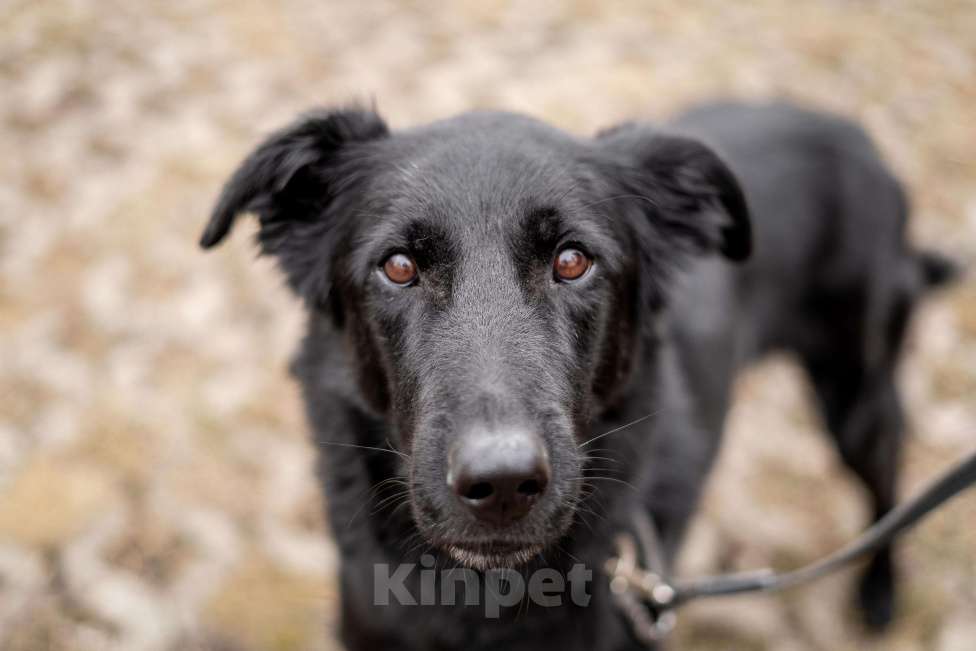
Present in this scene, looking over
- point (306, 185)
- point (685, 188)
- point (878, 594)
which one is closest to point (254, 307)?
point (306, 185)

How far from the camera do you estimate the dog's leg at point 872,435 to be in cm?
361

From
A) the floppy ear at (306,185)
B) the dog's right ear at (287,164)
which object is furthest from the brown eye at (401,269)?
the dog's right ear at (287,164)

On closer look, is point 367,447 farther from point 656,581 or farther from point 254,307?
point 254,307

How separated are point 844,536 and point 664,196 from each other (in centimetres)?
241

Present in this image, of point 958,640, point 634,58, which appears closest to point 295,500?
point 958,640

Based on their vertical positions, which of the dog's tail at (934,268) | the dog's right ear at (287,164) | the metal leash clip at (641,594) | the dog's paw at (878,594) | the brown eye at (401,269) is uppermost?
the dog's right ear at (287,164)

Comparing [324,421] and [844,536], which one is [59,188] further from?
[844,536]

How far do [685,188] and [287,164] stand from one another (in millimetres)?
1267

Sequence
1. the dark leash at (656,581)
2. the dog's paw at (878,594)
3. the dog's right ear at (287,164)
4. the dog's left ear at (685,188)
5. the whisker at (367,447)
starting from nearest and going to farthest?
the whisker at (367,447) < the dog's right ear at (287,164) < the dark leash at (656,581) < the dog's left ear at (685,188) < the dog's paw at (878,594)

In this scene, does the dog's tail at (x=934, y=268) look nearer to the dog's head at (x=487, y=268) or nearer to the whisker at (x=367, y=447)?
the dog's head at (x=487, y=268)

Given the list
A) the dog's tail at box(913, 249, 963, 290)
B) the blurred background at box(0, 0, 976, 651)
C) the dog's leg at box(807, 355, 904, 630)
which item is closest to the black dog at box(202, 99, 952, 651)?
the blurred background at box(0, 0, 976, 651)

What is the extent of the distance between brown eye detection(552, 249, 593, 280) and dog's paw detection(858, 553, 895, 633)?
2.52 m

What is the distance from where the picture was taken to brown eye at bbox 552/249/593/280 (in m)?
2.09

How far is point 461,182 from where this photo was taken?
2092 millimetres
